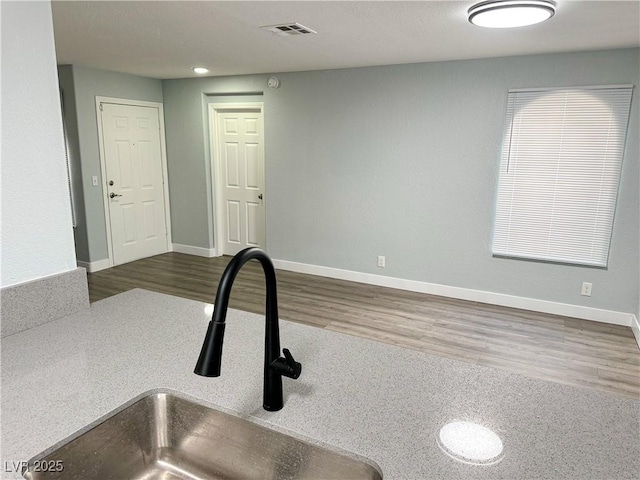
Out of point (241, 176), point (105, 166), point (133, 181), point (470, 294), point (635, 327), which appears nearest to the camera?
point (635, 327)

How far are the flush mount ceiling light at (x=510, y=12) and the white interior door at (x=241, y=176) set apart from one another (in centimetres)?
352

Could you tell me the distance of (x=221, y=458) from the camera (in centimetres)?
104

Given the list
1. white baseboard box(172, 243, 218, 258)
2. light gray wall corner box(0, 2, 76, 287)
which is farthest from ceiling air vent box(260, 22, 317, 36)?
white baseboard box(172, 243, 218, 258)

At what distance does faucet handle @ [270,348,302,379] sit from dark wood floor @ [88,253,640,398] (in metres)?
2.62

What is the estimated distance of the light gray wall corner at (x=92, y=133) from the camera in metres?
5.03

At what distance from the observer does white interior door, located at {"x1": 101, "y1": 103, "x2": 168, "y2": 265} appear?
18.0 feet

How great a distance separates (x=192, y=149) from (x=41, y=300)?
4880 mm

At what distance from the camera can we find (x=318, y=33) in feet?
10.4

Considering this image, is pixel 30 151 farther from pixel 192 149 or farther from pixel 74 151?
pixel 192 149

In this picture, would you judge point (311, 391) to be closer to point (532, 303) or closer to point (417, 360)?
point (417, 360)

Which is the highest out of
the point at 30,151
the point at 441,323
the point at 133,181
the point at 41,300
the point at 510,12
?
the point at 510,12

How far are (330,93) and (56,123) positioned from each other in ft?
12.7

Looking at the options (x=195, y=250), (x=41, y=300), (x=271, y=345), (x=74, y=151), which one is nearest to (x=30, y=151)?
(x=41, y=300)

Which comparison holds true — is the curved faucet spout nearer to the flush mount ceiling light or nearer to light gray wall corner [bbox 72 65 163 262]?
the flush mount ceiling light
